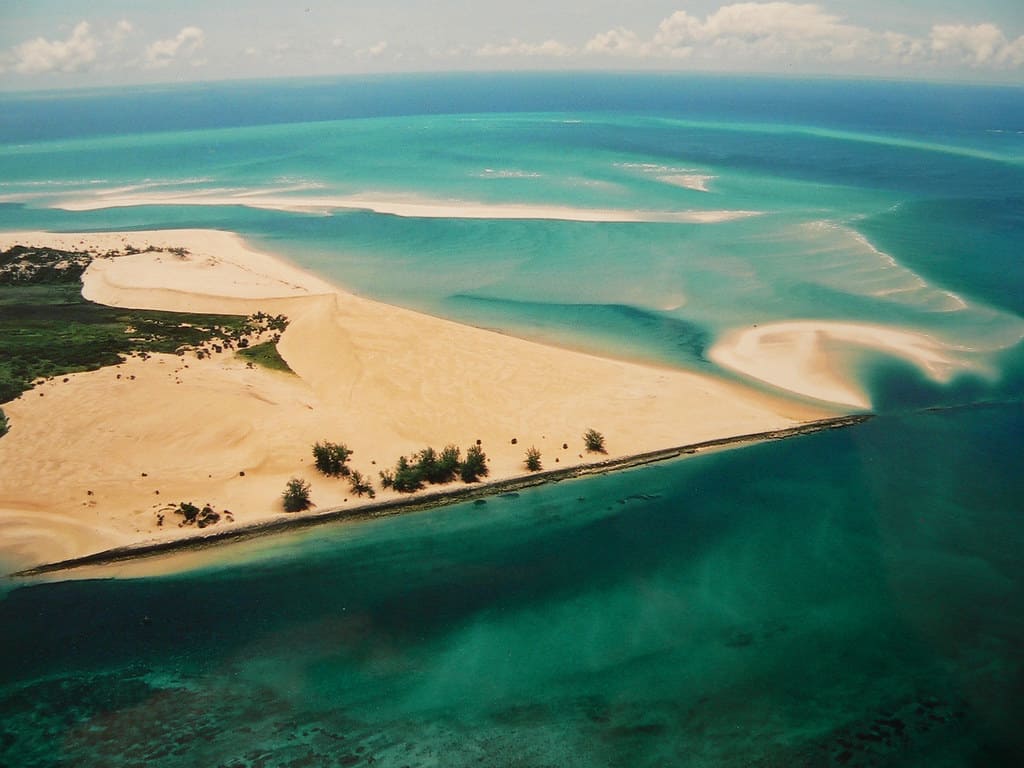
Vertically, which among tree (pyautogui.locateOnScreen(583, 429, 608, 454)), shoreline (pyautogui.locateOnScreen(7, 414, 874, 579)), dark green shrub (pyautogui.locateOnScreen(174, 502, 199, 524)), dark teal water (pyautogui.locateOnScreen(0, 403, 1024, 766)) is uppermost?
dark green shrub (pyautogui.locateOnScreen(174, 502, 199, 524))

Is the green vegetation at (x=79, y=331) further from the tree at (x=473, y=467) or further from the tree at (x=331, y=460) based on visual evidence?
the tree at (x=473, y=467)

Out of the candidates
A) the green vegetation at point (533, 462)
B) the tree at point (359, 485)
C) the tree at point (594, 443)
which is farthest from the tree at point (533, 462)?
the tree at point (359, 485)

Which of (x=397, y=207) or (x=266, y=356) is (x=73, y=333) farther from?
(x=397, y=207)

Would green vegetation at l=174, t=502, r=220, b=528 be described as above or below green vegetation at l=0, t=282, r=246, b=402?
below

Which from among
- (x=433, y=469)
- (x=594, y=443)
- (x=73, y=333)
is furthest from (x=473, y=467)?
(x=73, y=333)

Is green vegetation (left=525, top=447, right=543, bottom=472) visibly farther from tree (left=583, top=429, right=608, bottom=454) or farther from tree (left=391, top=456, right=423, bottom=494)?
tree (left=391, top=456, right=423, bottom=494)

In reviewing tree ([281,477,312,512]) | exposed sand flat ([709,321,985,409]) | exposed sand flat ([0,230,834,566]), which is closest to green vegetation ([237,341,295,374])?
exposed sand flat ([0,230,834,566])
